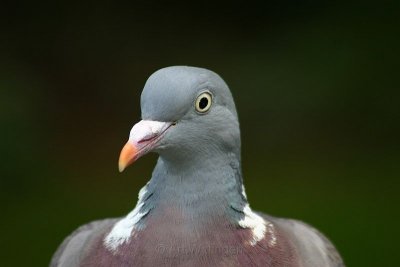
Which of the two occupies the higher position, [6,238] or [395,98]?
[395,98]

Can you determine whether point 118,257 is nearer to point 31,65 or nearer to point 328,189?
point 328,189

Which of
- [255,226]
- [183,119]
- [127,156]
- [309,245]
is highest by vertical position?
[183,119]

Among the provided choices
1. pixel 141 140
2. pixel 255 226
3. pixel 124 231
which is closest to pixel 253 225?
pixel 255 226

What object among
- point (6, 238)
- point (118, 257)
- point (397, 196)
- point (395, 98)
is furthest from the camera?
point (395, 98)

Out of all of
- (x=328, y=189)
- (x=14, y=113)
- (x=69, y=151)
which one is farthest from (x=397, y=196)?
(x=14, y=113)

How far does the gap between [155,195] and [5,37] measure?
140 inches

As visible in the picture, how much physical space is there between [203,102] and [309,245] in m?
0.79

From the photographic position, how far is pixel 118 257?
7.68 feet

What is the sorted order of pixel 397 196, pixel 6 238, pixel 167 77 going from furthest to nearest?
pixel 397 196 < pixel 6 238 < pixel 167 77

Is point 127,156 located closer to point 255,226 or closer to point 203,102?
point 203,102

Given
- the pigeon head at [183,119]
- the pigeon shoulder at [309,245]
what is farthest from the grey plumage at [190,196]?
the pigeon shoulder at [309,245]

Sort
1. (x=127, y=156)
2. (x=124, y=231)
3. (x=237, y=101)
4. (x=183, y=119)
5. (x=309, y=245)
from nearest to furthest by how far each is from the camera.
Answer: (x=127, y=156), (x=183, y=119), (x=124, y=231), (x=309, y=245), (x=237, y=101)

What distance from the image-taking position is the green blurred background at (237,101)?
4.89 metres

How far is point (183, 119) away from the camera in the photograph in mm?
2240
